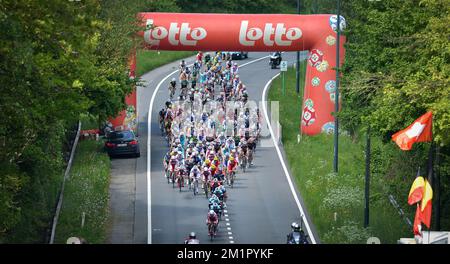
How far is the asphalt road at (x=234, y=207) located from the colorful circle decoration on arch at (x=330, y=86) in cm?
326

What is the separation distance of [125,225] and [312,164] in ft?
30.4

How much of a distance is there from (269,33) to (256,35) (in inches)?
20.3

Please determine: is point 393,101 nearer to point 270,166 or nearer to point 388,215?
point 388,215

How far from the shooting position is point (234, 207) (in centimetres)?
4572

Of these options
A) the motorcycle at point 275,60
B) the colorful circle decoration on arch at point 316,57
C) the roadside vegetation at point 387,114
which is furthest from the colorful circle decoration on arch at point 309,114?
the motorcycle at point 275,60

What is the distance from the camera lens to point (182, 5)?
91.4m

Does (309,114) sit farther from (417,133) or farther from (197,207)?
(417,133)

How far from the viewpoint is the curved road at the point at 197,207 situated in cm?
4175

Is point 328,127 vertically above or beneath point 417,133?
beneath

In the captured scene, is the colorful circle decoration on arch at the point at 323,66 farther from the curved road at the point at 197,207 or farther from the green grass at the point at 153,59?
the green grass at the point at 153,59

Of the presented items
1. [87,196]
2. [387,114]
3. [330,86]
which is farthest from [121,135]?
[387,114]

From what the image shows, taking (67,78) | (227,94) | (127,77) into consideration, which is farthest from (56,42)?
(227,94)

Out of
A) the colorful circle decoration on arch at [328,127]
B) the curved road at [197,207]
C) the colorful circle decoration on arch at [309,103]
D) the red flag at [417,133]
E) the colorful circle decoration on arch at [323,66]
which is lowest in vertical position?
the curved road at [197,207]

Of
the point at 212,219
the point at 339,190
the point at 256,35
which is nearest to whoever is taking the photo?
the point at 212,219
